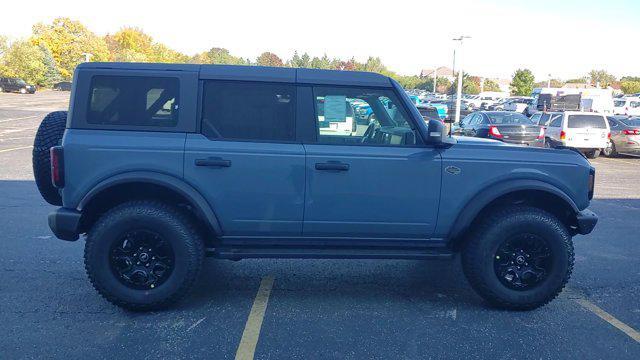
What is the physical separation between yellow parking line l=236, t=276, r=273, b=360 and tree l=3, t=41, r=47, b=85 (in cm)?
7193

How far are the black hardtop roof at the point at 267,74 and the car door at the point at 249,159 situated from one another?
6 centimetres

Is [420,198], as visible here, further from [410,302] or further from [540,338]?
[540,338]

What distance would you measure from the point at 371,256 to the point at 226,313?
1296mm

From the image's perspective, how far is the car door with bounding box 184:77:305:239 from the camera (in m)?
4.42

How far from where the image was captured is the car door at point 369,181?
4500mm

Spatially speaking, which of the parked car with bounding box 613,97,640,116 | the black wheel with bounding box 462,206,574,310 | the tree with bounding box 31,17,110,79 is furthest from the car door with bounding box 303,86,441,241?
the tree with bounding box 31,17,110,79

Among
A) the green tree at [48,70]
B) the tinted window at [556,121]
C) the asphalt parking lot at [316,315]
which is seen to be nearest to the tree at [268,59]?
the green tree at [48,70]

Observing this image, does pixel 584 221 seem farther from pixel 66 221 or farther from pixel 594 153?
pixel 594 153

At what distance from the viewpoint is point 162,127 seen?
4.49 meters

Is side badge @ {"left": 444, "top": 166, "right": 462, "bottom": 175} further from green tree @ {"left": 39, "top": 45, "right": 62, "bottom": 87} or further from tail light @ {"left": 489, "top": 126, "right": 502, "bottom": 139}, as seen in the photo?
green tree @ {"left": 39, "top": 45, "right": 62, "bottom": 87}

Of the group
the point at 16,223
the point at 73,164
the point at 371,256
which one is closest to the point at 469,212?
the point at 371,256

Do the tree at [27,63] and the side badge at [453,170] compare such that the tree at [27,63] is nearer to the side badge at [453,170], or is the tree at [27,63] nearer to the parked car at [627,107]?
the parked car at [627,107]

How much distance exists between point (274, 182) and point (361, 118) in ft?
3.09

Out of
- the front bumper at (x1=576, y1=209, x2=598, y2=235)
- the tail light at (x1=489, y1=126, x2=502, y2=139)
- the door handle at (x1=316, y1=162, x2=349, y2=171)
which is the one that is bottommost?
the front bumper at (x1=576, y1=209, x2=598, y2=235)
